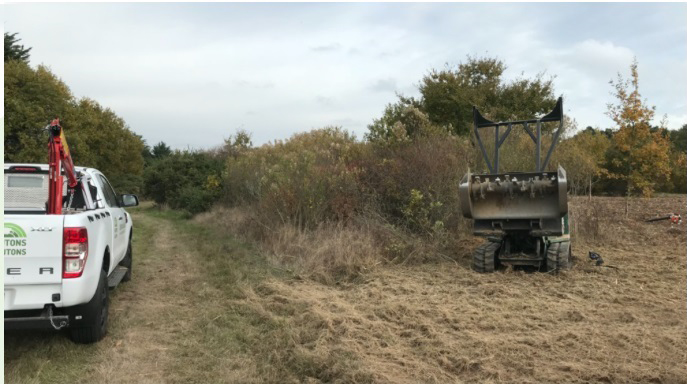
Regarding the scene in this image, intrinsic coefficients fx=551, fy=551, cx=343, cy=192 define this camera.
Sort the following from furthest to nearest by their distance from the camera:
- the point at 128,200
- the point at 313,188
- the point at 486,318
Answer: the point at 313,188
the point at 128,200
the point at 486,318

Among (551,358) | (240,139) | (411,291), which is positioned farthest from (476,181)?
(240,139)

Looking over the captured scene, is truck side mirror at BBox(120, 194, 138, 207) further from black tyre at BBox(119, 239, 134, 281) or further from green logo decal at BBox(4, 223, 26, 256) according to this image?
green logo decal at BBox(4, 223, 26, 256)

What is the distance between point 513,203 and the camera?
9.41 m

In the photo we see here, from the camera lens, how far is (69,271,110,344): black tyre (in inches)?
224

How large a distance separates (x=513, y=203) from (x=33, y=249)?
23.6 ft

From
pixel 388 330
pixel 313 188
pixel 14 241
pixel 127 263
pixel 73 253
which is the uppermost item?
pixel 313 188

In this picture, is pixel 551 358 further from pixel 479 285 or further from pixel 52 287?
pixel 52 287

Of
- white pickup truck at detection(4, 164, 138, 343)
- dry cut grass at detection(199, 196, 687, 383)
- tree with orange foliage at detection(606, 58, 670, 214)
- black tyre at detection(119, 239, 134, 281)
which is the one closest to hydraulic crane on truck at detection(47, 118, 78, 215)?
white pickup truck at detection(4, 164, 138, 343)

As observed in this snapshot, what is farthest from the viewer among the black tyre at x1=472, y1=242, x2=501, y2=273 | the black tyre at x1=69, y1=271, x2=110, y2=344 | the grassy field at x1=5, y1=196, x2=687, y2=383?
the black tyre at x1=472, y1=242, x2=501, y2=273

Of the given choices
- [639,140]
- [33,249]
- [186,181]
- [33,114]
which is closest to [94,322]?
[33,249]

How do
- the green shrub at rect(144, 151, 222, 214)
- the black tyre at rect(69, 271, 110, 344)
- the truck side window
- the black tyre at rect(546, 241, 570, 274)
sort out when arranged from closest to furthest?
the black tyre at rect(69, 271, 110, 344) → the truck side window → the black tyre at rect(546, 241, 570, 274) → the green shrub at rect(144, 151, 222, 214)

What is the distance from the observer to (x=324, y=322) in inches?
244

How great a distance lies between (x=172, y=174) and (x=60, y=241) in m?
24.6

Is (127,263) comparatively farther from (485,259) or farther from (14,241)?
(485,259)
